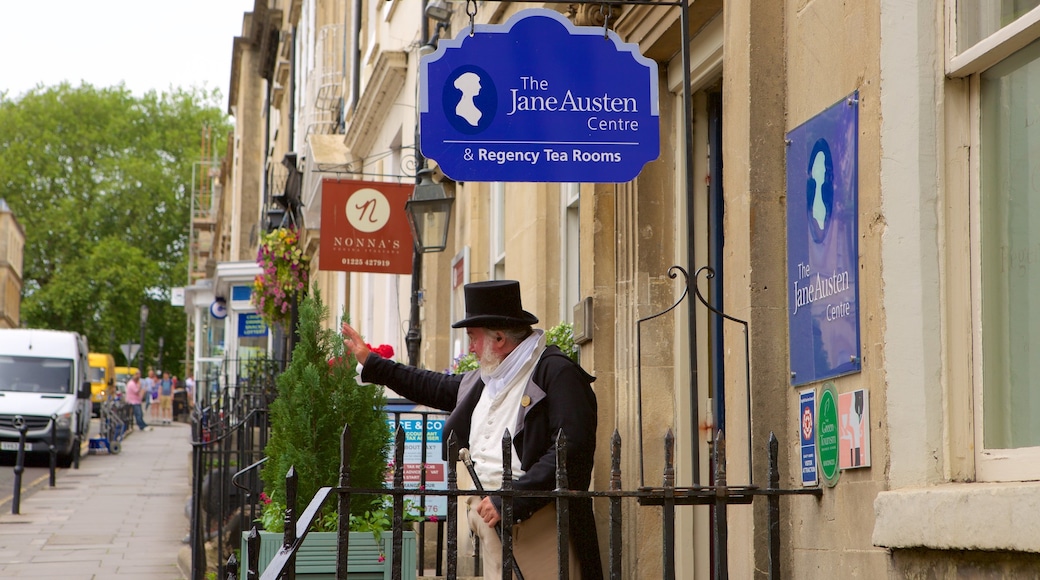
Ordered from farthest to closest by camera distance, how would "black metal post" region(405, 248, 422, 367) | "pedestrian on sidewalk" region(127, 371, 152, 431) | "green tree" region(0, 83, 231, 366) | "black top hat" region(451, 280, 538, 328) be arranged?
"green tree" region(0, 83, 231, 366), "pedestrian on sidewalk" region(127, 371, 152, 431), "black metal post" region(405, 248, 422, 367), "black top hat" region(451, 280, 538, 328)

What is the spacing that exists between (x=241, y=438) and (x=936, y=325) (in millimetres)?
7452

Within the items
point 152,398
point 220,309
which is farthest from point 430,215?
point 152,398

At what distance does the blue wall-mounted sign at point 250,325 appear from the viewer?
31.3m

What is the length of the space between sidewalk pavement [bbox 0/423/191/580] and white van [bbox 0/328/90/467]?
818mm

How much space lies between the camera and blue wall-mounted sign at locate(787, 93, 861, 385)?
14.8 ft

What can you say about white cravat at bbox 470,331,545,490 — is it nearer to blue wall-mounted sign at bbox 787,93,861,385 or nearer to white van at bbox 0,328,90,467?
blue wall-mounted sign at bbox 787,93,861,385

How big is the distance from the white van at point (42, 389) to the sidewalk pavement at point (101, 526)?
818 mm

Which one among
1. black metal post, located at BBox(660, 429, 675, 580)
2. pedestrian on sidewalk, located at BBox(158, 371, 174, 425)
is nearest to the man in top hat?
black metal post, located at BBox(660, 429, 675, 580)

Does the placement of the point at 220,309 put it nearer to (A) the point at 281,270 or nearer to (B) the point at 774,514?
(A) the point at 281,270

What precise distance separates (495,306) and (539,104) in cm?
89

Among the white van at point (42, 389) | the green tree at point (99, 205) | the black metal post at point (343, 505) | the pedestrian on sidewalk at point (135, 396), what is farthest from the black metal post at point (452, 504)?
the green tree at point (99, 205)

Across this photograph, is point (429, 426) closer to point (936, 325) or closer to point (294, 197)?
point (936, 325)

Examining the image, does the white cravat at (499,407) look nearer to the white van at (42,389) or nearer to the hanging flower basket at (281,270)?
the hanging flower basket at (281,270)

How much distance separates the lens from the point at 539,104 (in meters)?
5.61
